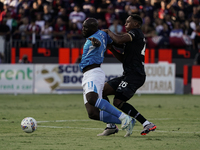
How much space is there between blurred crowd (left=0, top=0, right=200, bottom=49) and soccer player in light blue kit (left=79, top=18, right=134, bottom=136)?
12829 millimetres

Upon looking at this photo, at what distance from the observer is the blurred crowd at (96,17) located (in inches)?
790

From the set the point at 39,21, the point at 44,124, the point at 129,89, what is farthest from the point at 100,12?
the point at 129,89

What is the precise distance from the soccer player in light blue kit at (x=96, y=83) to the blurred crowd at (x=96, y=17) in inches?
505

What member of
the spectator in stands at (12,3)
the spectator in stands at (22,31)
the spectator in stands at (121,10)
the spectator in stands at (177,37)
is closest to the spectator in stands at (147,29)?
the spectator in stands at (177,37)

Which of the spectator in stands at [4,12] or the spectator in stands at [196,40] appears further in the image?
the spectator in stands at [4,12]

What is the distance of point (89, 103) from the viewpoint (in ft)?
22.4

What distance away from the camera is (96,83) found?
6.85 metres

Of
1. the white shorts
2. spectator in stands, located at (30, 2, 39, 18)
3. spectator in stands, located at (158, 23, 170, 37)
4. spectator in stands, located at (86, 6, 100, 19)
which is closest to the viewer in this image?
the white shorts

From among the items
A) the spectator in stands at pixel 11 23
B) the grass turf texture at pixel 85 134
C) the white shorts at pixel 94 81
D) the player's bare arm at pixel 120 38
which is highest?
the spectator in stands at pixel 11 23

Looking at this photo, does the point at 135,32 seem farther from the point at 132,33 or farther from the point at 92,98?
the point at 92,98

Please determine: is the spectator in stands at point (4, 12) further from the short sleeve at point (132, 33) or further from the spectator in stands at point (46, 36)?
the short sleeve at point (132, 33)

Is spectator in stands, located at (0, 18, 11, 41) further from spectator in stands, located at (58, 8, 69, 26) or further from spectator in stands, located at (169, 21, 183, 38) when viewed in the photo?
spectator in stands, located at (169, 21, 183, 38)

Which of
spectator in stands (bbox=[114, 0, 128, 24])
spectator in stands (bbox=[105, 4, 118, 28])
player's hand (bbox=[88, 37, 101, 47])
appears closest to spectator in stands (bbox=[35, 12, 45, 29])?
spectator in stands (bbox=[105, 4, 118, 28])

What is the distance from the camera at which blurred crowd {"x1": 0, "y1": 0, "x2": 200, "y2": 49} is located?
65.9ft
